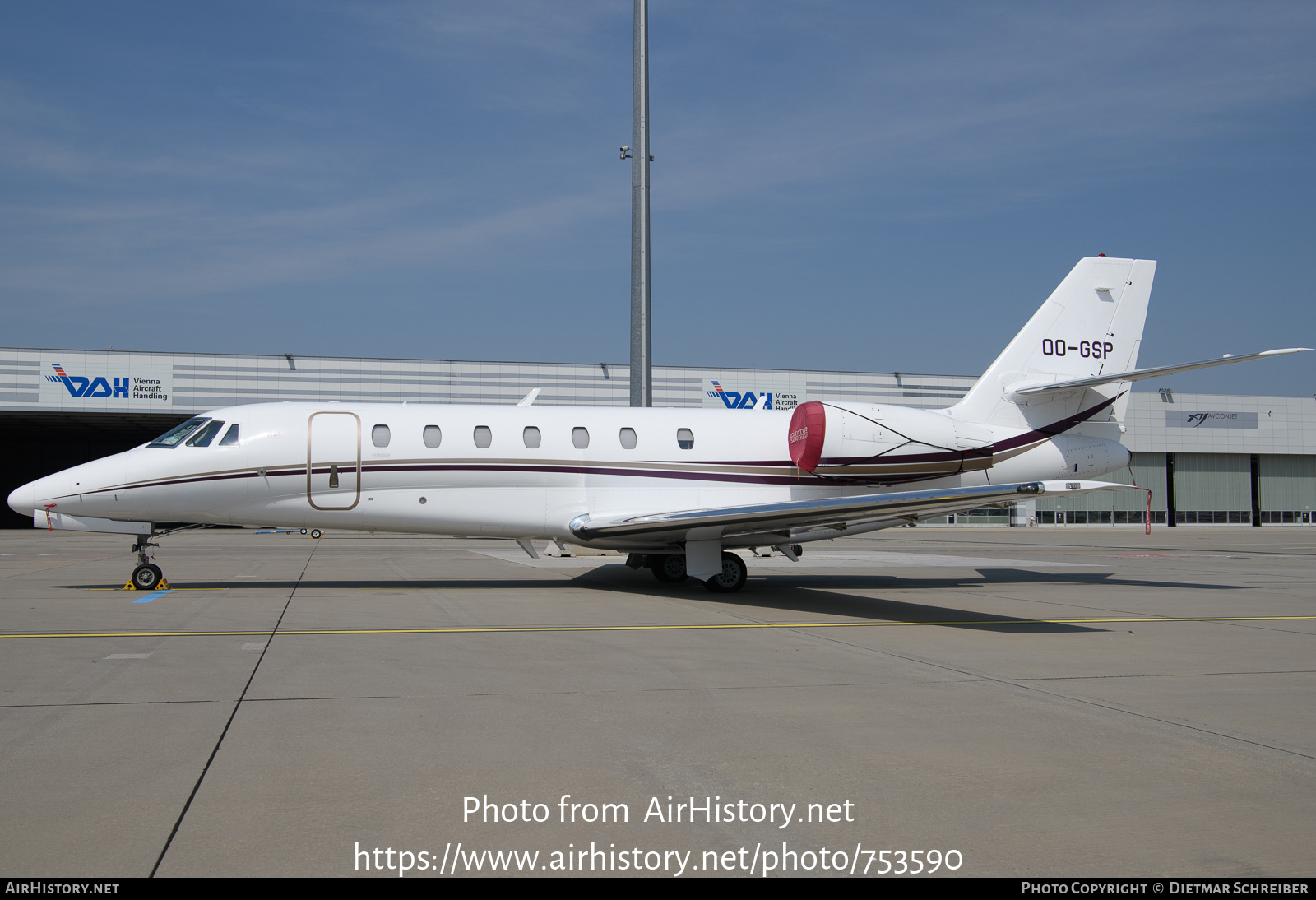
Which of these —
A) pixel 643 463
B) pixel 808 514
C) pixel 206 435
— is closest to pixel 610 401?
pixel 643 463

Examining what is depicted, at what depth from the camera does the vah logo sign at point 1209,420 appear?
5981 cm

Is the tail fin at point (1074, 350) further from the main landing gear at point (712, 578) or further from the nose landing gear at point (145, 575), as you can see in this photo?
the nose landing gear at point (145, 575)

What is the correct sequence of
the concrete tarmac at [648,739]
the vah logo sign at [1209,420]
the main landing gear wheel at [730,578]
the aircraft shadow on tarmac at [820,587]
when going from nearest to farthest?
1. the concrete tarmac at [648,739]
2. the aircraft shadow on tarmac at [820,587]
3. the main landing gear wheel at [730,578]
4. the vah logo sign at [1209,420]

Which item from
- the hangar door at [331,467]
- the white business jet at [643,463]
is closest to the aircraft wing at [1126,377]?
the white business jet at [643,463]

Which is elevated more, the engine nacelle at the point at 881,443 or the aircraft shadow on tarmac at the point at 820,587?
the engine nacelle at the point at 881,443

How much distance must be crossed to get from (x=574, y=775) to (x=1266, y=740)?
175 inches

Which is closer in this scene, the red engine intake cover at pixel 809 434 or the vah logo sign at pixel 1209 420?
the red engine intake cover at pixel 809 434

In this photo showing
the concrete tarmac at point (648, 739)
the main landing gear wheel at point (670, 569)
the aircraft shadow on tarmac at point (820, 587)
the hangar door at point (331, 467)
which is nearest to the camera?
the concrete tarmac at point (648, 739)

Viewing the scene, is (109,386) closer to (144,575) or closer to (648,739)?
(144,575)

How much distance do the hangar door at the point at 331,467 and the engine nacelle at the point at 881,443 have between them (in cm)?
731

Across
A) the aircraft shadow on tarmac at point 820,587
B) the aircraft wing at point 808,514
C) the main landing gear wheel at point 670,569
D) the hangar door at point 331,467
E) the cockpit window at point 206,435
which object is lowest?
the aircraft shadow on tarmac at point 820,587

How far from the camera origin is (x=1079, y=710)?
6832 mm

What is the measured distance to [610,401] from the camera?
4844cm
